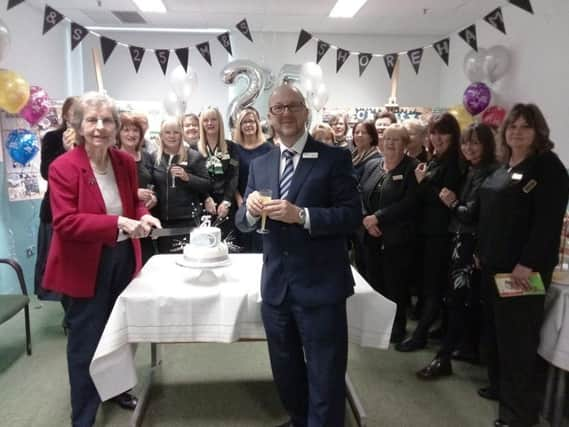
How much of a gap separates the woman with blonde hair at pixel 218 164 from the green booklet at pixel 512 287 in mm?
1929

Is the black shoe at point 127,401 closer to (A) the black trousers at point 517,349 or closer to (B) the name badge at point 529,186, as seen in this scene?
(A) the black trousers at point 517,349

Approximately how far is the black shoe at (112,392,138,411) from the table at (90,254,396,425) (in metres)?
0.48

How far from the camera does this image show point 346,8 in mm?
5543

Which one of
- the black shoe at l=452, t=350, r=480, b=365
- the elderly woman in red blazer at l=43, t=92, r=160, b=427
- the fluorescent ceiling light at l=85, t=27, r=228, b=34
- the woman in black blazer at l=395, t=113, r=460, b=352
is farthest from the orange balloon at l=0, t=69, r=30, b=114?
the black shoe at l=452, t=350, r=480, b=365

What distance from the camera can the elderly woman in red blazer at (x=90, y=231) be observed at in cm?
178

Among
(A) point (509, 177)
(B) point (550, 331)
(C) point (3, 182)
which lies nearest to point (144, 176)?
(C) point (3, 182)

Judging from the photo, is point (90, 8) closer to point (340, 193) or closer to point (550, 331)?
point (340, 193)

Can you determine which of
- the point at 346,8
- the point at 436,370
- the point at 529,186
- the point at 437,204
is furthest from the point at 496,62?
the point at 436,370

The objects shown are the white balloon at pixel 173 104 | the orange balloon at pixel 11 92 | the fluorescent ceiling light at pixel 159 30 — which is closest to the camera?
the orange balloon at pixel 11 92

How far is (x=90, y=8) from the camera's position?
18.6ft

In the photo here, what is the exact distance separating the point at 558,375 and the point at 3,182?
4403mm

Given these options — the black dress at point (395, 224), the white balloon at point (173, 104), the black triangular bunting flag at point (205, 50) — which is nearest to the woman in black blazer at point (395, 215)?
the black dress at point (395, 224)

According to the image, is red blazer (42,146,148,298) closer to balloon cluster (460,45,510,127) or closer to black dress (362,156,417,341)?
black dress (362,156,417,341)

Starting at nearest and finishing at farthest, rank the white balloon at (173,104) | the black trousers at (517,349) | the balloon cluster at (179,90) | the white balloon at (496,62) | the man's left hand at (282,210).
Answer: the man's left hand at (282,210)
the black trousers at (517,349)
the white balloon at (496,62)
the balloon cluster at (179,90)
the white balloon at (173,104)
